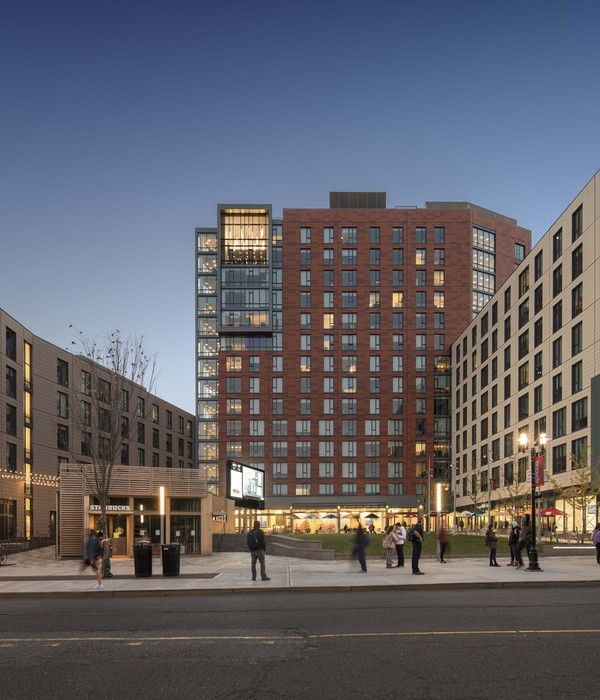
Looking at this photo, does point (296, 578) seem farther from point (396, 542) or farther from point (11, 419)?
point (11, 419)

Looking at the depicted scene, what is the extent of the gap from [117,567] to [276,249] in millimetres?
84794

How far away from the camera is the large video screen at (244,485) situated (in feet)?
146

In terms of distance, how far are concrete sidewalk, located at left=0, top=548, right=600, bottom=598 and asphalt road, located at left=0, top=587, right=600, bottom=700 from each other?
334cm

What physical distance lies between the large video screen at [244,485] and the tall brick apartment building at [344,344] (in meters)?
57.0

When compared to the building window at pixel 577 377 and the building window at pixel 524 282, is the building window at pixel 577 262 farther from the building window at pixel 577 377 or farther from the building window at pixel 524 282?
the building window at pixel 524 282

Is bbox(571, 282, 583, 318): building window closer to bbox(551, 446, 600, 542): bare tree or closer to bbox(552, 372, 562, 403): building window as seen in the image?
bbox(552, 372, 562, 403): building window

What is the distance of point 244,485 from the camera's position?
46812mm

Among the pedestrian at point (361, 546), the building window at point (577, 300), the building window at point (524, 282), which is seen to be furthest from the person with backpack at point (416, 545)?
the building window at point (524, 282)

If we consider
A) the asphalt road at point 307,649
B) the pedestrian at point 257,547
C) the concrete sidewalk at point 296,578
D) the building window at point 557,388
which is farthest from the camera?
the building window at point 557,388

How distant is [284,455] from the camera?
4227 inches

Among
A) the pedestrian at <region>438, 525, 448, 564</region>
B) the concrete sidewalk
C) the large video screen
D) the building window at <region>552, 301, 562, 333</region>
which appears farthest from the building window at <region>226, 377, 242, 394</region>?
the pedestrian at <region>438, 525, 448, 564</region>

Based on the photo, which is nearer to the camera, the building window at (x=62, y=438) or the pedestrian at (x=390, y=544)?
the pedestrian at (x=390, y=544)

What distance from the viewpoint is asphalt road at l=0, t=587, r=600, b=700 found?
8477 millimetres

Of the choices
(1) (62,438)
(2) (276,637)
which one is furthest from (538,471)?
(1) (62,438)
